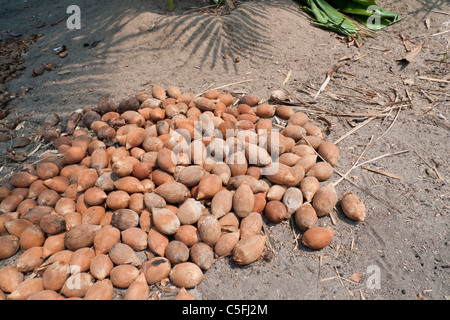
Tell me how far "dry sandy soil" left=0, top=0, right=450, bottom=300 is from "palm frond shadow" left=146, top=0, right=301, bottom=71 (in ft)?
0.04

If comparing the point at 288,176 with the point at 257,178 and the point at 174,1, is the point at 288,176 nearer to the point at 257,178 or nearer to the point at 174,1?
the point at 257,178

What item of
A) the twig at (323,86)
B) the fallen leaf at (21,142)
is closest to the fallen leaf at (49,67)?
the fallen leaf at (21,142)

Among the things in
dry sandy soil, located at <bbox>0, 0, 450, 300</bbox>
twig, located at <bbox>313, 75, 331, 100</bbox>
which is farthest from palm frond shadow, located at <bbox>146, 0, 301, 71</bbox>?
twig, located at <bbox>313, 75, 331, 100</bbox>

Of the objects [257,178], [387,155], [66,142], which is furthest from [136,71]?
[387,155]

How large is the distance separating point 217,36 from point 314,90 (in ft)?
4.30

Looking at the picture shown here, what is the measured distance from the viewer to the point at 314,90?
2.95m

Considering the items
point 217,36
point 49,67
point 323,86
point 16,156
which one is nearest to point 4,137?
point 16,156

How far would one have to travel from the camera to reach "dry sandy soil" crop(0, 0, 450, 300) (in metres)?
1.65

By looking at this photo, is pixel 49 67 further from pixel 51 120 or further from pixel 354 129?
pixel 354 129

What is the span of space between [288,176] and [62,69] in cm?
284

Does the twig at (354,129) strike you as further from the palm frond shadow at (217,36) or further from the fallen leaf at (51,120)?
the fallen leaf at (51,120)

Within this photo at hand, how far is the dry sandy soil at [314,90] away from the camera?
1.65 m

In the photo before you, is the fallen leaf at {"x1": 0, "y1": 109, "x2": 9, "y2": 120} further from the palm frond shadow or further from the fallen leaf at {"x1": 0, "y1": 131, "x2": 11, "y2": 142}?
the palm frond shadow

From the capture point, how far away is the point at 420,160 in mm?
2229
